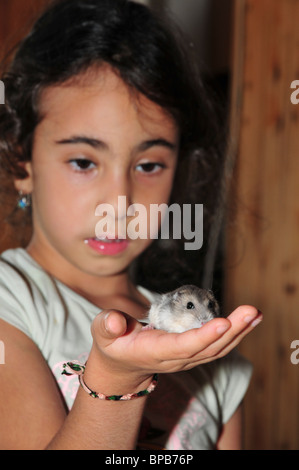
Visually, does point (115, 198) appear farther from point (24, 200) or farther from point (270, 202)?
point (270, 202)

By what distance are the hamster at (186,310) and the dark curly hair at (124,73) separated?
0.13 m

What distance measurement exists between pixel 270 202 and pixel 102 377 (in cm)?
108

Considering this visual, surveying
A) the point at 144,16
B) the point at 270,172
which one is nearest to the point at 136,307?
the point at 144,16

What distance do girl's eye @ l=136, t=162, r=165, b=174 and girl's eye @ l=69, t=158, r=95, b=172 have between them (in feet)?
0.13

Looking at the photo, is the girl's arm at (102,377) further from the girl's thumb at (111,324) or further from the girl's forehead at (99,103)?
the girl's forehead at (99,103)

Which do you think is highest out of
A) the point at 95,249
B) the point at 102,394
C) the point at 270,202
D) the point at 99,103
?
the point at 270,202

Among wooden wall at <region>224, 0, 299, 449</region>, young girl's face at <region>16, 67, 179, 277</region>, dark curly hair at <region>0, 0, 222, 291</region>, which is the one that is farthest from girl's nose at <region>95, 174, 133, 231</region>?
wooden wall at <region>224, 0, 299, 449</region>

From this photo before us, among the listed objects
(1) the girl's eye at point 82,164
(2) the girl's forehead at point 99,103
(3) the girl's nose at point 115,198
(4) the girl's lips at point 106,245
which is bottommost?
(4) the girl's lips at point 106,245

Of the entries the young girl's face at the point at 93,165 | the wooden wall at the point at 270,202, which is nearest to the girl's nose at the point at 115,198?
the young girl's face at the point at 93,165

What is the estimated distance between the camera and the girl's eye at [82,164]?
0.42 m

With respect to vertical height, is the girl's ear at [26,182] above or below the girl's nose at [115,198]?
above

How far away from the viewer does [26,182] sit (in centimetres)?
56

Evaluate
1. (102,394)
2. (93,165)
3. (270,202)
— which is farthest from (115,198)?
(270,202)

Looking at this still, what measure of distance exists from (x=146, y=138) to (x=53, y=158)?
84 mm
